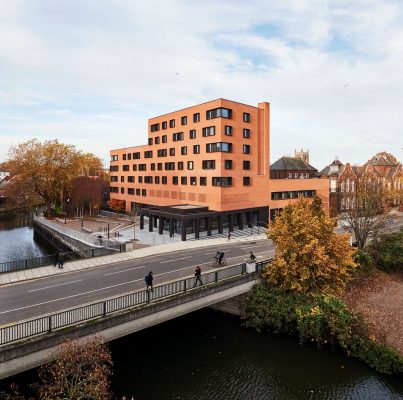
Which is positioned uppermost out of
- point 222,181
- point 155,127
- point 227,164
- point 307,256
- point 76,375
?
point 155,127

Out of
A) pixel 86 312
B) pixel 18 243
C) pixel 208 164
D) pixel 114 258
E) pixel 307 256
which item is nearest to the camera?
pixel 86 312

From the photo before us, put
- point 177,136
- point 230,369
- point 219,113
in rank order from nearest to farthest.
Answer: point 230,369
point 219,113
point 177,136

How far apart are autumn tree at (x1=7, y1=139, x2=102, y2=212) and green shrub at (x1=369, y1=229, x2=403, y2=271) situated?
61730mm

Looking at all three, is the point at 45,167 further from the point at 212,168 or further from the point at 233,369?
the point at 233,369

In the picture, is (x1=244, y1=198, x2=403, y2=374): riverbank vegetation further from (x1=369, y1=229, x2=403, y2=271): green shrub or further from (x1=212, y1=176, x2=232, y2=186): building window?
(x1=212, y1=176, x2=232, y2=186): building window

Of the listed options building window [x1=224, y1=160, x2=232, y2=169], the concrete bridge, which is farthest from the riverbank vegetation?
building window [x1=224, y1=160, x2=232, y2=169]

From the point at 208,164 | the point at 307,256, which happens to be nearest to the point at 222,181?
the point at 208,164

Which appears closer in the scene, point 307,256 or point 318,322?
point 318,322

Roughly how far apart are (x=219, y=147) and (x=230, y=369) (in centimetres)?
3536

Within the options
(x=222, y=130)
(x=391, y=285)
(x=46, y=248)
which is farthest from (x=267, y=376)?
(x=46, y=248)

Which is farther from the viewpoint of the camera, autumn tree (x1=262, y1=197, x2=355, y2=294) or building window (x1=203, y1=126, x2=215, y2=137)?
building window (x1=203, y1=126, x2=215, y2=137)

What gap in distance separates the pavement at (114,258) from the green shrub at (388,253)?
14.4 meters

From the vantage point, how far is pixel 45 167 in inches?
2837

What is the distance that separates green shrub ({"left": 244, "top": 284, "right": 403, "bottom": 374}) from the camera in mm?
21375
